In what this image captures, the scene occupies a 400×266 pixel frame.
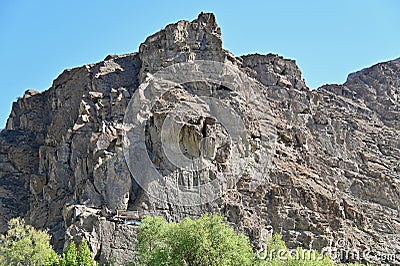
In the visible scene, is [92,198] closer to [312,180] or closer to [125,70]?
[125,70]

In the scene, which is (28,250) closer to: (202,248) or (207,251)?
(202,248)

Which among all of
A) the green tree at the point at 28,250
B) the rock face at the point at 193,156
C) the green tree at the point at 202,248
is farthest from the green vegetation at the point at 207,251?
the green tree at the point at 28,250

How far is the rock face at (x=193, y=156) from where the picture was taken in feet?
201

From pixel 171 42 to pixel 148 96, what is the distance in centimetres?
1041

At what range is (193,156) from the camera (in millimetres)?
62125

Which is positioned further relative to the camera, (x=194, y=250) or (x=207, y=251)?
(x=194, y=250)

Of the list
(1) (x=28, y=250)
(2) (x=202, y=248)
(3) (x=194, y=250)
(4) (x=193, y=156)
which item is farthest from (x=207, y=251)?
(1) (x=28, y=250)

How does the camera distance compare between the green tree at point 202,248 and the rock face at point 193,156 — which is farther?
the rock face at point 193,156

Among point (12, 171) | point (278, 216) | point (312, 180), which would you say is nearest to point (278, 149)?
point (312, 180)

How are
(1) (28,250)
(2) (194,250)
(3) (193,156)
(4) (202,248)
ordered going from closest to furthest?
(4) (202,248) < (2) (194,250) < (1) (28,250) < (3) (193,156)

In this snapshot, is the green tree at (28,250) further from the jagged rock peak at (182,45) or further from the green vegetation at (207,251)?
the jagged rock peak at (182,45)

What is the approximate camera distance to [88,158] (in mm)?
66750

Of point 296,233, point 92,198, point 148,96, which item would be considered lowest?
point 296,233

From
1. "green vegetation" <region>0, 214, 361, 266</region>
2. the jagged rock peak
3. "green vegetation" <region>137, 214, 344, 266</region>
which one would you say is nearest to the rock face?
the jagged rock peak
